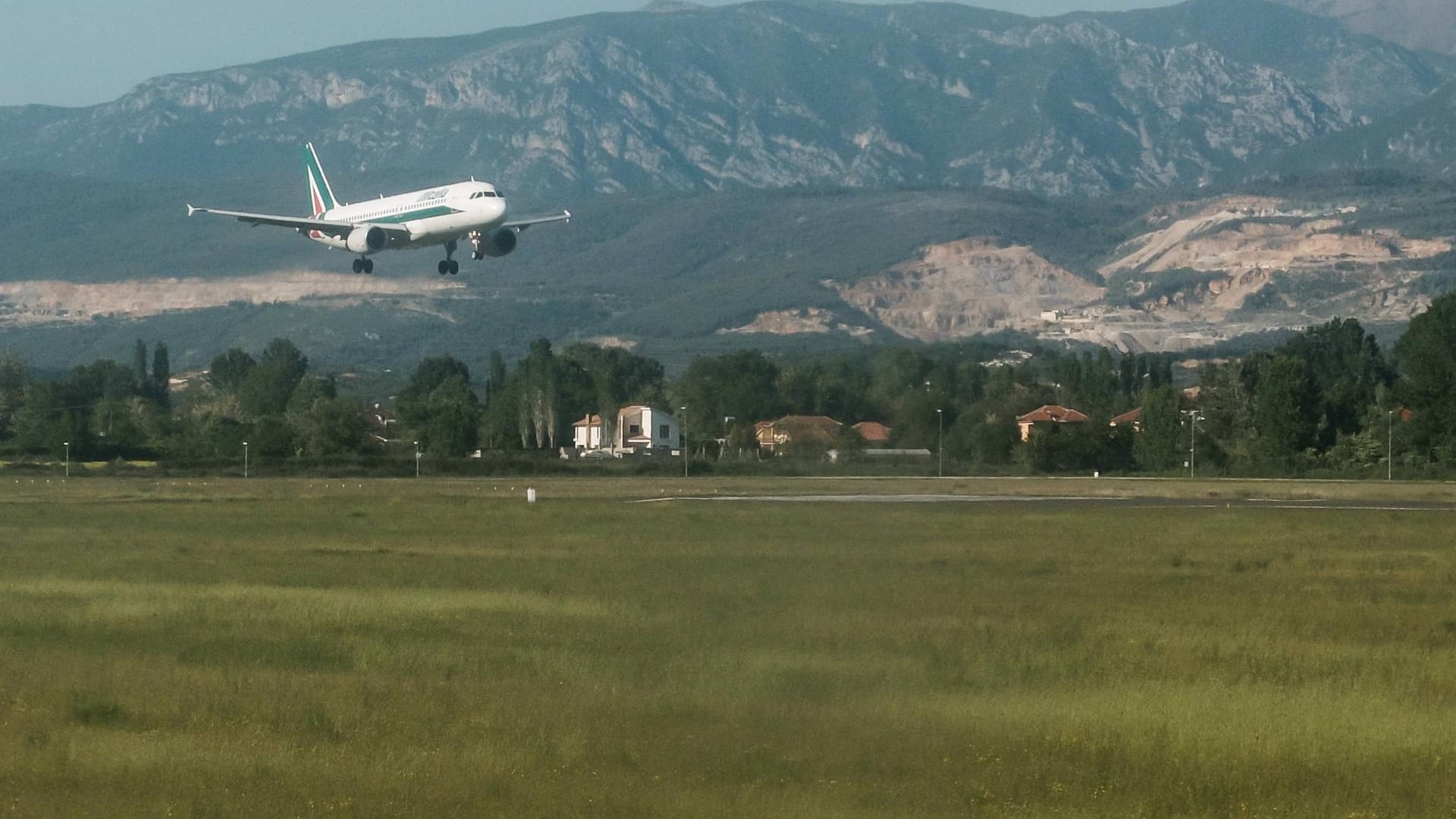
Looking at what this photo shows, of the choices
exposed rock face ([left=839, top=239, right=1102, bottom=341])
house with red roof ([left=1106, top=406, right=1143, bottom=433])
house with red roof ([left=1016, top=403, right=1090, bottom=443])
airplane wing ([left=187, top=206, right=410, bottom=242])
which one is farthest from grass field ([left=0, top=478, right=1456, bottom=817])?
exposed rock face ([left=839, top=239, right=1102, bottom=341])

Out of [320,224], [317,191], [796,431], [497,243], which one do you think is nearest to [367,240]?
[320,224]

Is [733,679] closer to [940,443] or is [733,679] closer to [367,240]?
[367,240]

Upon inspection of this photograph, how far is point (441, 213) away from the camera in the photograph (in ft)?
318

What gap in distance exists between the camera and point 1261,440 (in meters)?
141

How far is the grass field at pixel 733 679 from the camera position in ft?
64.8

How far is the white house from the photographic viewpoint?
6078 inches

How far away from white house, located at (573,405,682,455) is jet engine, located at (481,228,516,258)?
55.7 metres

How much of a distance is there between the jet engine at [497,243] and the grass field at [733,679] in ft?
130

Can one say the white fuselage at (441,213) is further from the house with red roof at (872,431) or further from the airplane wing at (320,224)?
the house with red roof at (872,431)

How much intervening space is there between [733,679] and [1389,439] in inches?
4488

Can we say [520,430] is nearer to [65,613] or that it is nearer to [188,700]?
[65,613]

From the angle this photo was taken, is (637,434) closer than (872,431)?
No

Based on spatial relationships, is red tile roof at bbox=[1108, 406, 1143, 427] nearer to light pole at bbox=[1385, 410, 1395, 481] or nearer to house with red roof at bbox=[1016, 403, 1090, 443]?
house with red roof at bbox=[1016, 403, 1090, 443]

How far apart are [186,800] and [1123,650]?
1595 cm
